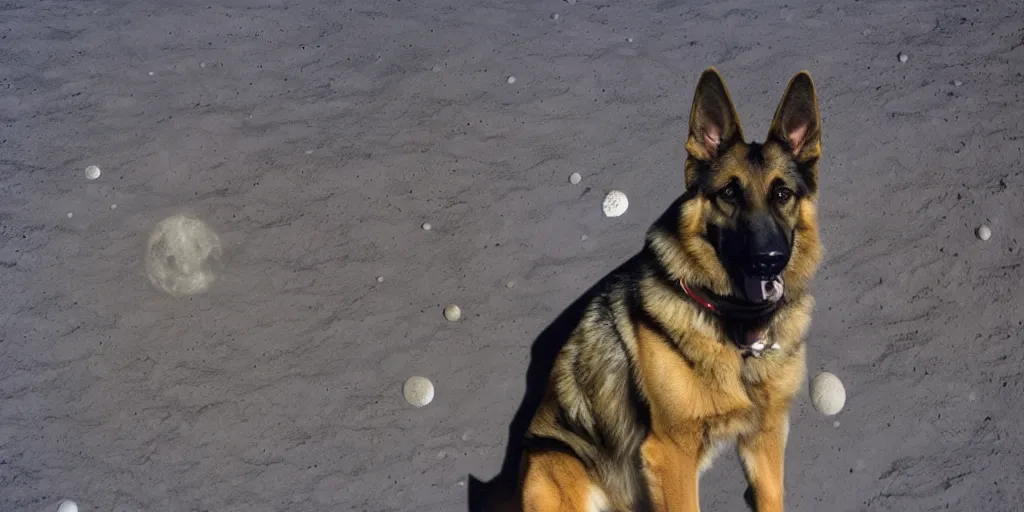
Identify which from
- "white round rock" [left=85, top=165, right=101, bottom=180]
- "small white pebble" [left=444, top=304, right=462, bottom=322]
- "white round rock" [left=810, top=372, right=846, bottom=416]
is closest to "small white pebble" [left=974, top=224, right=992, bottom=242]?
"white round rock" [left=810, top=372, right=846, bottom=416]

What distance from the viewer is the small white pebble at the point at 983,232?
4352mm

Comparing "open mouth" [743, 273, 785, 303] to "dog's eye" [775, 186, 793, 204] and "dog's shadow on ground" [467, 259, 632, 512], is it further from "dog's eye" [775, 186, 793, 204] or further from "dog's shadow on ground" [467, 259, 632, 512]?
"dog's shadow on ground" [467, 259, 632, 512]

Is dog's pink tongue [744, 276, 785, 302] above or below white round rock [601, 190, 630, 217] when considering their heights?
above

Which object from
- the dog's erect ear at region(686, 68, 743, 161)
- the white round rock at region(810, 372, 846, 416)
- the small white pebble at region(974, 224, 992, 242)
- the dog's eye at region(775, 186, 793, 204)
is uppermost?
the dog's erect ear at region(686, 68, 743, 161)

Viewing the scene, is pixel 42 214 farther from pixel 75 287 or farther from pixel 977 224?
pixel 977 224

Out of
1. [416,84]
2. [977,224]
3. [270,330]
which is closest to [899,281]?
[977,224]

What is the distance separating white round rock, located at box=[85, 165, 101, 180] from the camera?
4.72m

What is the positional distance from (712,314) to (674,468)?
66 cm

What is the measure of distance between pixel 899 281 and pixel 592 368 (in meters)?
2.13

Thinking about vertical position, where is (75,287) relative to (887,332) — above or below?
below

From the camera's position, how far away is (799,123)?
3047 mm

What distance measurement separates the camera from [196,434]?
405 centimetres

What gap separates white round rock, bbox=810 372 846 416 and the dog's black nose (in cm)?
145

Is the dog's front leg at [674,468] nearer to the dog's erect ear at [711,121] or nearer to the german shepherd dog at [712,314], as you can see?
the german shepherd dog at [712,314]
